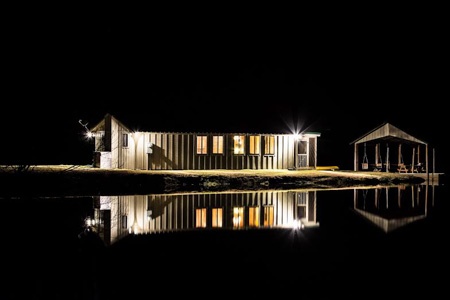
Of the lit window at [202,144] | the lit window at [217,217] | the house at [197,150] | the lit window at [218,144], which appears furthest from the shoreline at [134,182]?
the lit window at [217,217]

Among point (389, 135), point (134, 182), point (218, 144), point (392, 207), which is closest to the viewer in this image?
point (392, 207)

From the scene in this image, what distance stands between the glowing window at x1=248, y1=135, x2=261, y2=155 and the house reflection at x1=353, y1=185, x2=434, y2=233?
6.97 metres

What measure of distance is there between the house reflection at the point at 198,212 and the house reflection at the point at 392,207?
5.24ft

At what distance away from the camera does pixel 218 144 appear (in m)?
24.8

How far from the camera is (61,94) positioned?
3866 cm

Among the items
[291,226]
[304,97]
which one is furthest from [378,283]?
[304,97]

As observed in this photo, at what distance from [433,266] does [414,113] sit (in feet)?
80.0

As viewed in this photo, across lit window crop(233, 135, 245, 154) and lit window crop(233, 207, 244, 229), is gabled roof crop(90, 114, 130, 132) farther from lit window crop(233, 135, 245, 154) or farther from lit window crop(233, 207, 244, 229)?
lit window crop(233, 207, 244, 229)

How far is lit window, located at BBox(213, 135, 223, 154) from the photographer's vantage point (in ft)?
81.1

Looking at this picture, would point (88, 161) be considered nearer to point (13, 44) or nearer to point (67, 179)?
point (13, 44)

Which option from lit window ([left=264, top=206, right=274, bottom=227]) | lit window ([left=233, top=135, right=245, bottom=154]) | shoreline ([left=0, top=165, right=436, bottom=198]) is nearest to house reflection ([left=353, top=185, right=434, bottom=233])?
lit window ([left=264, top=206, right=274, bottom=227])

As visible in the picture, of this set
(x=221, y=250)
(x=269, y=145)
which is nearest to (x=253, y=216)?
(x=221, y=250)

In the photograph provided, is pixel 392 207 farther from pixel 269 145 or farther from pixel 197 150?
pixel 197 150

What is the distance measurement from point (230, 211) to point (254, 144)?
40.2ft
